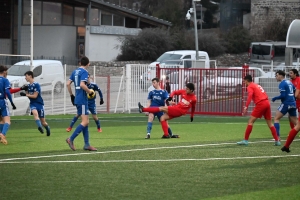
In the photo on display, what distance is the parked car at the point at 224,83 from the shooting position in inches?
1238

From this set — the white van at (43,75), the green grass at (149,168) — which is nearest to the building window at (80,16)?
the white van at (43,75)

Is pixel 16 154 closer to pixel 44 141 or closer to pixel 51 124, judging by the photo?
pixel 44 141

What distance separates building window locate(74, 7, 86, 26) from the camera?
55906 mm

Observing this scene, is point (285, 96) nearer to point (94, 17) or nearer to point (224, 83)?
point (224, 83)

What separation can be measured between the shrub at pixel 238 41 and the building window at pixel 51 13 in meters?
18.2

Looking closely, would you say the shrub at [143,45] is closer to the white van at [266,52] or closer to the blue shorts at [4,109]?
the white van at [266,52]

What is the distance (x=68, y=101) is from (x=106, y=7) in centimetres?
2526

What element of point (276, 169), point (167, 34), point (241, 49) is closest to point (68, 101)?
point (276, 169)

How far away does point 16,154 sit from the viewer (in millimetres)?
14609

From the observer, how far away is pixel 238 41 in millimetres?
66250

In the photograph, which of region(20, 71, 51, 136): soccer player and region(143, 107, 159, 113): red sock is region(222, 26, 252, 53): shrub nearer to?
region(20, 71, 51, 136): soccer player

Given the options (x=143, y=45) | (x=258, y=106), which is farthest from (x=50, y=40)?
(x=258, y=106)

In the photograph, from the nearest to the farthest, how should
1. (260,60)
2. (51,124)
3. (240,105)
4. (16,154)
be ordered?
(16,154)
(51,124)
(240,105)
(260,60)

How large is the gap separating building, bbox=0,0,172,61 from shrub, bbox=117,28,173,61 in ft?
5.52
